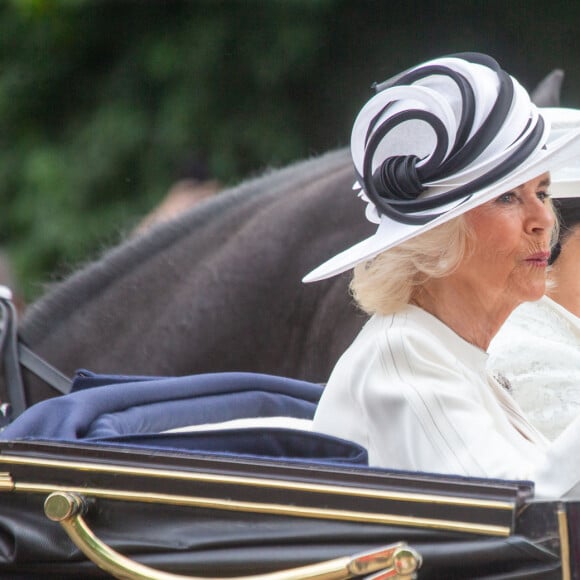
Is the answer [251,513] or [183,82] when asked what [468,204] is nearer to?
[251,513]

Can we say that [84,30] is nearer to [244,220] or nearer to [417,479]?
[244,220]

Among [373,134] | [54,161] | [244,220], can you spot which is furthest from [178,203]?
[373,134]

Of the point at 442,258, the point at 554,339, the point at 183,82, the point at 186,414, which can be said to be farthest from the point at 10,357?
the point at 183,82

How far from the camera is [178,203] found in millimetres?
4578

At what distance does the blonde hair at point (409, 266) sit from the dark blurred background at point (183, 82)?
310cm

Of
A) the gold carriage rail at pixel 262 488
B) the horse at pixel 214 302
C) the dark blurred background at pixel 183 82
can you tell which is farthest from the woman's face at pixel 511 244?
the dark blurred background at pixel 183 82

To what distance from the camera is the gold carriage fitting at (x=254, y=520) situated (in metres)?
1.28

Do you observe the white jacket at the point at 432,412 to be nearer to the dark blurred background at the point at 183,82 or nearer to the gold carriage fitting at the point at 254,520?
the gold carriage fitting at the point at 254,520

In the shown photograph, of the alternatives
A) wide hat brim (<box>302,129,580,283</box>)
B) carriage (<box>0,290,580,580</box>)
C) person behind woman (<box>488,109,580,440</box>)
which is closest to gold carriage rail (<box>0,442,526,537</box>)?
carriage (<box>0,290,580,580</box>)

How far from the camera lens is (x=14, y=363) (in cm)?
255

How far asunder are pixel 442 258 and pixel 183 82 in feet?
11.9

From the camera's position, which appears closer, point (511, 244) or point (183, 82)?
point (511, 244)

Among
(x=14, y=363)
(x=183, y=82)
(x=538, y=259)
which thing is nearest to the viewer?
(x=538, y=259)

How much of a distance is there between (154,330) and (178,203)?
183cm
